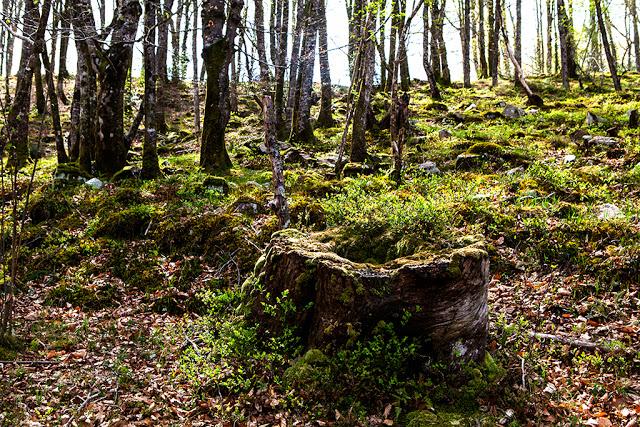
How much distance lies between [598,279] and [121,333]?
605cm

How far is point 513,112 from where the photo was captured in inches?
634

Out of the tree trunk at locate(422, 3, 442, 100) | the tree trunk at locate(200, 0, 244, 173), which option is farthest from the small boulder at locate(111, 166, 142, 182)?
the tree trunk at locate(422, 3, 442, 100)

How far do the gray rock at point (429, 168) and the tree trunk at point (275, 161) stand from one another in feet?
15.1

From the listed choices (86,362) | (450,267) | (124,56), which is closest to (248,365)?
(86,362)

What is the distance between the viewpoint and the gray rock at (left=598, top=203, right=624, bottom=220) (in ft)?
22.6

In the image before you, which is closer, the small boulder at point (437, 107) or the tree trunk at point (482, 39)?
the small boulder at point (437, 107)

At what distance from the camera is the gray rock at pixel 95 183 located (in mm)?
10042

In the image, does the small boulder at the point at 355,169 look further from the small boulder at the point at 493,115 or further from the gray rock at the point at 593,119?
the small boulder at the point at 493,115

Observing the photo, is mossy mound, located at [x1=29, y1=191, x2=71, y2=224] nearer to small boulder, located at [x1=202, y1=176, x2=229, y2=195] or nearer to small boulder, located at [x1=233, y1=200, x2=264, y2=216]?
small boulder, located at [x1=202, y1=176, x2=229, y2=195]

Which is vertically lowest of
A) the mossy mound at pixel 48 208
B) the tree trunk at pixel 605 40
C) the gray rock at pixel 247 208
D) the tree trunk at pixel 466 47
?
the gray rock at pixel 247 208

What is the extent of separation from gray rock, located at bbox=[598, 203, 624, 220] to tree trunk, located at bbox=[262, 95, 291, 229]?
4.79m

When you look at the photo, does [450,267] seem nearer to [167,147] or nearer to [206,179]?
[206,179]

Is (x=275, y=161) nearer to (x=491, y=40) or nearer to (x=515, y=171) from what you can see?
(x=515, y=171)

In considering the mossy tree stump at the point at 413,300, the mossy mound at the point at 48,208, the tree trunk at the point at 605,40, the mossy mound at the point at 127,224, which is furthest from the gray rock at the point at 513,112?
the mossy mound at the point at 48,208
